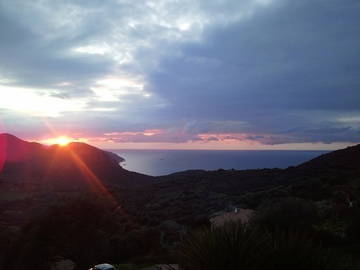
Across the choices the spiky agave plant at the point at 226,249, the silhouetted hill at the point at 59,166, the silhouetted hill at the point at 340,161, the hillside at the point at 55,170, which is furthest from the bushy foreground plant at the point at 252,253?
the silhouetted hill at the point at 59,166

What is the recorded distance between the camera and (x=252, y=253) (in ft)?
20.1

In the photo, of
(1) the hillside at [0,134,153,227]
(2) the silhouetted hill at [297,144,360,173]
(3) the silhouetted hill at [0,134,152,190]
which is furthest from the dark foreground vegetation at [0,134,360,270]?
(3) the silhouetted hill at [0,134,152,190]

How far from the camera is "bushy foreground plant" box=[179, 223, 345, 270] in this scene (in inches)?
233

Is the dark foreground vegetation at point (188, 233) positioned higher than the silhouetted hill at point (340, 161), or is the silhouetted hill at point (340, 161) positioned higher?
the silhouetted hill at point (340, 161)

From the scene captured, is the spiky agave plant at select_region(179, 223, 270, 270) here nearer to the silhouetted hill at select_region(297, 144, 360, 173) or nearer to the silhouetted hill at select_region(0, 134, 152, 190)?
the silhouetted hill at select_region(297, 144, 360, 173)

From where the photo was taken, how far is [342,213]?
1902 cm

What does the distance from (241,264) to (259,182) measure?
1973 inches

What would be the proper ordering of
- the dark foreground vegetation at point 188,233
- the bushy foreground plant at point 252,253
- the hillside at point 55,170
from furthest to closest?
1. the hillside at point 55,170
2. the dark foreground vegetation at point 188,233
3. the bushy foreground plant at point 252,253

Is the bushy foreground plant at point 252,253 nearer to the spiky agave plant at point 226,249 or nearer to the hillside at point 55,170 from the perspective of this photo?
the spiky agave plant at point 226,249

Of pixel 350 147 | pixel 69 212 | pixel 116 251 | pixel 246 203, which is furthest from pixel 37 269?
pixel 350 147

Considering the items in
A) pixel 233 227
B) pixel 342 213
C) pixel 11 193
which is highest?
pixel 233 227

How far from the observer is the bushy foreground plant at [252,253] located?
19.4 feet

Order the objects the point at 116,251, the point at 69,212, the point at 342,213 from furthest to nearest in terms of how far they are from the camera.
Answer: the point at 116,251
the point at 342,213
the point at 69,212

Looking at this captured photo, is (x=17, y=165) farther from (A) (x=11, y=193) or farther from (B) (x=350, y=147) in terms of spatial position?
(B) (x=350, y=147)
